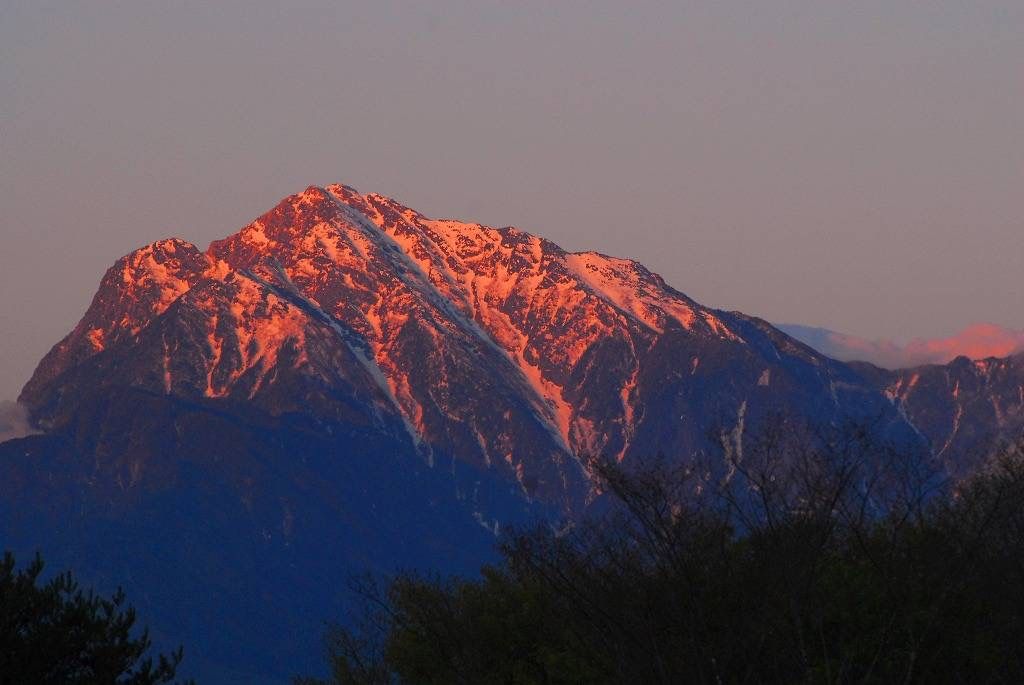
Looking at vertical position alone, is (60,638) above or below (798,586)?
above

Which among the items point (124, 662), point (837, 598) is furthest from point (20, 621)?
point (837, 598)

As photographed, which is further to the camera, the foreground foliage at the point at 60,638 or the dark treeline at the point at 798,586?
the foreground foliage at the point at 60,638

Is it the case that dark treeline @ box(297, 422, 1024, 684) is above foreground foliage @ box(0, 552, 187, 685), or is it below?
below

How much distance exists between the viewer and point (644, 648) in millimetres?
54594

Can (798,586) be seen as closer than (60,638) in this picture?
Yes

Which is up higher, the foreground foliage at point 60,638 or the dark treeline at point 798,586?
the foreground foliage at point 60,638

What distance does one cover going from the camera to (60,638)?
199 ft

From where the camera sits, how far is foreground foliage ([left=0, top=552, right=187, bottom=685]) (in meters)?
60.2

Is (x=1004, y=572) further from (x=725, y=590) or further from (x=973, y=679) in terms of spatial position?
(x=725, y=590)

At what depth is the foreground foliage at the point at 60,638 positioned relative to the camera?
60.2 metres

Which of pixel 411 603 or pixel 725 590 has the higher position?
pixel 411 603

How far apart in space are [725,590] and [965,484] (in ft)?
65.7

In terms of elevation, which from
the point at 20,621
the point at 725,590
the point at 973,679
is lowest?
the point at 973,679

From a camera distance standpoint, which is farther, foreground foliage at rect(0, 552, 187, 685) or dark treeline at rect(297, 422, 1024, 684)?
foreground foliage at rect(0, 552, 187, 685)
